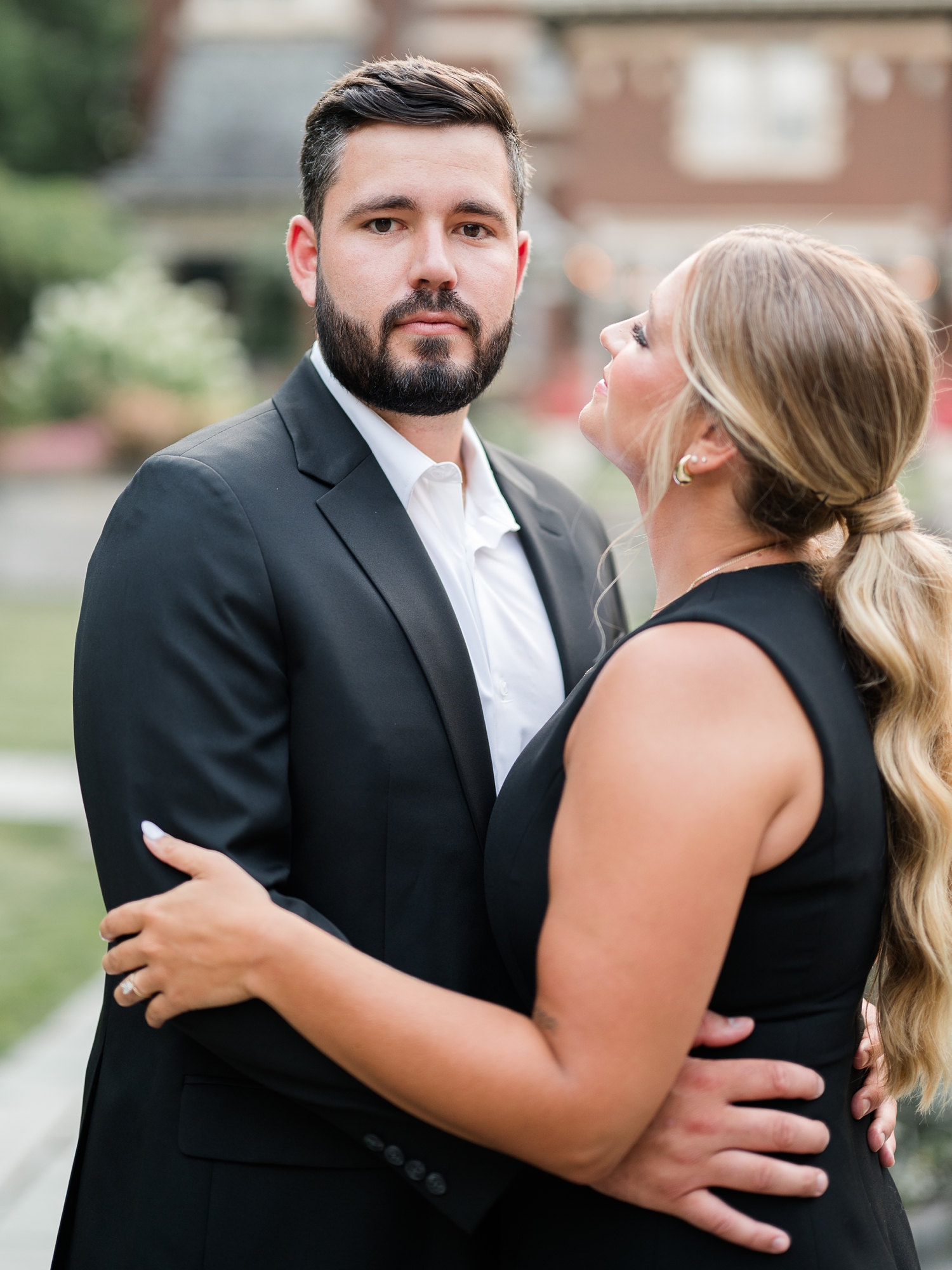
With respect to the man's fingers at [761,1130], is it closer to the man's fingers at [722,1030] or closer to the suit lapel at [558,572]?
the man's fingers at [722,1030]

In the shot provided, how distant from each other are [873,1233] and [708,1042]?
412 millimetres

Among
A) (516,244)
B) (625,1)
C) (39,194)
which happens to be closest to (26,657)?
(516,244)

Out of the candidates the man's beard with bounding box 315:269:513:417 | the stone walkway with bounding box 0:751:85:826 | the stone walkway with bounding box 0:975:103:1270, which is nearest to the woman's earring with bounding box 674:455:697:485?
the man's beard with bounding box 315:269:513:417

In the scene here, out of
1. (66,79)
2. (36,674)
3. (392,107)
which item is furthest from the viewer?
(66,79)

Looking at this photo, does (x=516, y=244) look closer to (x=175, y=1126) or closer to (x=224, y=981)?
(x=224, y=981)

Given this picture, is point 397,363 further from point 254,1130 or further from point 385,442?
point 254,1130

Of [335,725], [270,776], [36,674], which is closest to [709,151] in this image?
[36,674]

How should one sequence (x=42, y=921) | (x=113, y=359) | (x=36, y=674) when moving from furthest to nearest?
(x=113, y=359) → (x=36, y=674) → (x=42, y=921)

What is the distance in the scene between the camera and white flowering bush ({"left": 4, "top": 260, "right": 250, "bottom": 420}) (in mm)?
17250

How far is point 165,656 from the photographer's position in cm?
180

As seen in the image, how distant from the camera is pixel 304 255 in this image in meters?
2.39

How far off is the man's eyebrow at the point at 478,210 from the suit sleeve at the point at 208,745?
74 cm

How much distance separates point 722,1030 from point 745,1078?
8 centimetres

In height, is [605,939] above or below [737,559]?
below
